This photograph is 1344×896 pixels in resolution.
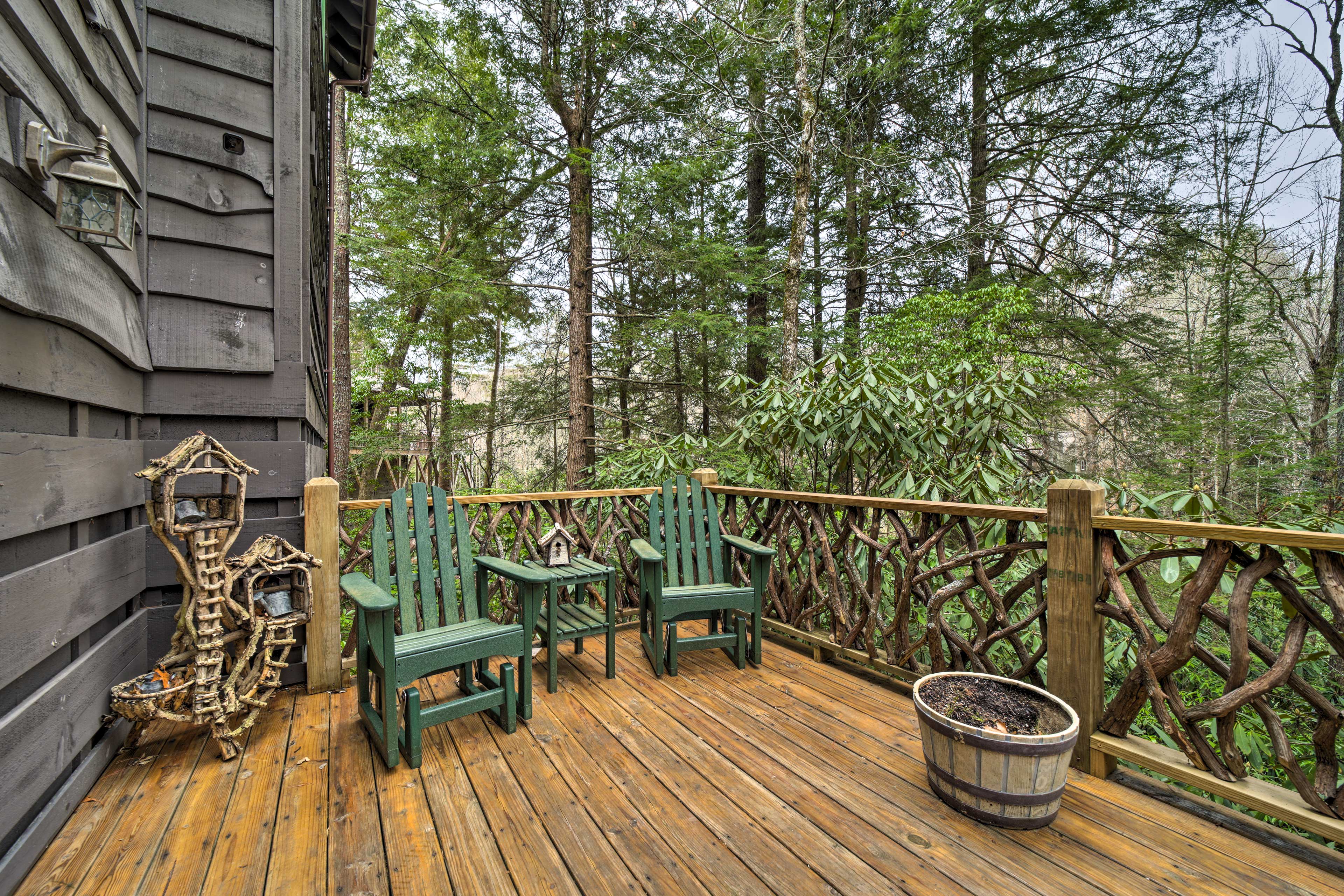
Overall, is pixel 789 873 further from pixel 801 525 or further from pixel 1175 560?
pixel 801 525

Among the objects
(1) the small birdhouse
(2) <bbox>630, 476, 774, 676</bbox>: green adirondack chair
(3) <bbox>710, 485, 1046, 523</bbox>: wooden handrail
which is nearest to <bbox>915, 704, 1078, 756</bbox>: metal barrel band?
(3) <bbox>710, 485, 1046, 523</bbox>: wooden handrail

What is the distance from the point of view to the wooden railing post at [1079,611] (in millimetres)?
1805

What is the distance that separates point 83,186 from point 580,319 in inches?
206

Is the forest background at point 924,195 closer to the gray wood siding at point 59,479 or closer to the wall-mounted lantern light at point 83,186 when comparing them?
the gray wood siding at point 59,479

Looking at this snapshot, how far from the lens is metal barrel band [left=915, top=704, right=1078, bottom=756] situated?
147cm

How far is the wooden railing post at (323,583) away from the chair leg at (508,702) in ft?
2.85

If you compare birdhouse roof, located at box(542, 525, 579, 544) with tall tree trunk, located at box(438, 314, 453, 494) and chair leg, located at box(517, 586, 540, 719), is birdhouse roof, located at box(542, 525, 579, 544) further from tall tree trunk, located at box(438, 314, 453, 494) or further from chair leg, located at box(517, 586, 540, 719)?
tall tree trunk, located at box(438, 314, 453, 494)

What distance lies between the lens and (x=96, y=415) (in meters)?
1.66

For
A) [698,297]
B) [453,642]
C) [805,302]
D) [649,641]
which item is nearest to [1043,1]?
[805,302]

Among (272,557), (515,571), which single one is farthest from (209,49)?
(515,571)

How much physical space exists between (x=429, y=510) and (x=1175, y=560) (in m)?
2.67

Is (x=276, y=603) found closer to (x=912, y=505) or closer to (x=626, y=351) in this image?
(x=912, y=505)

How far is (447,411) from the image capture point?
9172 mm

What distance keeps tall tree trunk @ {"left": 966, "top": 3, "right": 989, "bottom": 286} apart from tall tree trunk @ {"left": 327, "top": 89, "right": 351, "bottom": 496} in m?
7.21
